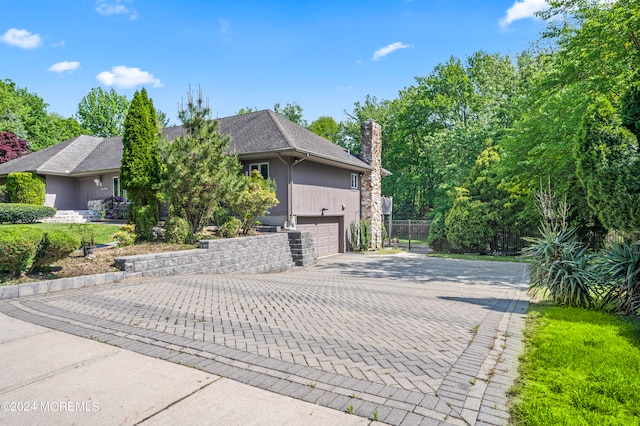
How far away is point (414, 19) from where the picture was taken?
13758 millimetres

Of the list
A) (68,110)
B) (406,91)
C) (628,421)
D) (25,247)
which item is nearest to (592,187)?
(628,421)

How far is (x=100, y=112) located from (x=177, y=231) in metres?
40.5

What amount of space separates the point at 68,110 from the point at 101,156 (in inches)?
1111

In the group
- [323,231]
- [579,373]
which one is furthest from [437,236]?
[579,373]

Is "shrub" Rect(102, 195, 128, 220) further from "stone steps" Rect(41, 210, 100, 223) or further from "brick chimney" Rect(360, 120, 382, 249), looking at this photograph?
"brick chimney" Rect(360, 120, 382, 249)

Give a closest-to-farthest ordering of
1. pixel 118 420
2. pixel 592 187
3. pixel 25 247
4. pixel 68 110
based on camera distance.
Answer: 1. pixel 118 420
2. pixel 25 247
3. pixel 592 187
4. pixel 68 110

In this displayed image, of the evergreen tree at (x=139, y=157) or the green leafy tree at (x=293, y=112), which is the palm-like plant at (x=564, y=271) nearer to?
the evergreen tree at (x=139, y=157)

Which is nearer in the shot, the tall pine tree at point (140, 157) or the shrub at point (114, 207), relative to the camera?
the tall pine tree at point (140, 157)

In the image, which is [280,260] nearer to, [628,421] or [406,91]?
[628,421]

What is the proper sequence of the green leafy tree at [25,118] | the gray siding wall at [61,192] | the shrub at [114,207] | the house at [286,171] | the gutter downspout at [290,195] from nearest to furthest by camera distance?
1. the gutter downspout at [290,195]
2. the house at [286,171]
3. the shrub at [114,207]
4. the gray siding wall at [61,192]
5. the green leafy tree at [25,118]

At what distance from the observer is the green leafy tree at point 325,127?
46000 millimetres

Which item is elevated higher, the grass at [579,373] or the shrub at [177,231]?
the shrub at [177,231]

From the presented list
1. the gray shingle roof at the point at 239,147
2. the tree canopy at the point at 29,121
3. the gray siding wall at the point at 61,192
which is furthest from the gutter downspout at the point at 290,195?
the tree canopy at the point at 29,121

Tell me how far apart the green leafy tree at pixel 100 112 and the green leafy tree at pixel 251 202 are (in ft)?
122
